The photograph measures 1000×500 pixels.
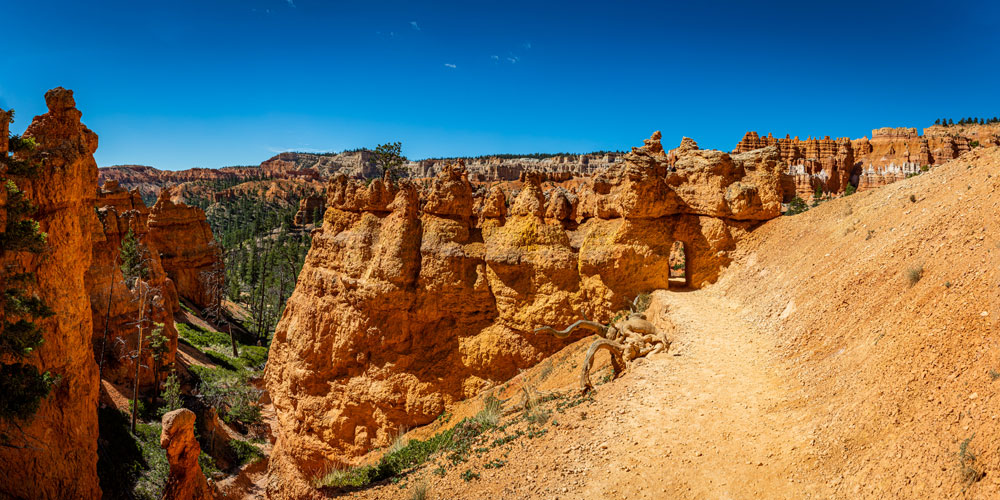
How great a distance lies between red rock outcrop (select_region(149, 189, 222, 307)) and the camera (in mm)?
40750

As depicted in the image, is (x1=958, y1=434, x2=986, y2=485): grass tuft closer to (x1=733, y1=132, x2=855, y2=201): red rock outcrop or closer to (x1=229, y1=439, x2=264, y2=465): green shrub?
(x1=229, y1=439, x2=264, y2=465): green shrub

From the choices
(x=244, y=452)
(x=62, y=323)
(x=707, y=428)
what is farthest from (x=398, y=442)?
(x=244, y=452)

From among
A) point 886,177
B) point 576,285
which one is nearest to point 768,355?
point 576,285

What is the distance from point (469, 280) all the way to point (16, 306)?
12358 mm

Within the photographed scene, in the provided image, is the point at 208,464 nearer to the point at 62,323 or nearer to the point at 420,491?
the point at 62,323

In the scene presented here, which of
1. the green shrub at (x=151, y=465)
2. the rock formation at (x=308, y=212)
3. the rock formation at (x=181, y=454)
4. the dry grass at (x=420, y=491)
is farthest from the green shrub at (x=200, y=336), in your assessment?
the rock formation at (x=308, y=212)

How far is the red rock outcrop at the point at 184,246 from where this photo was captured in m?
40.8

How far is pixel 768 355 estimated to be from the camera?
11.0 meters

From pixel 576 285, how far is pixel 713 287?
16.0 feet

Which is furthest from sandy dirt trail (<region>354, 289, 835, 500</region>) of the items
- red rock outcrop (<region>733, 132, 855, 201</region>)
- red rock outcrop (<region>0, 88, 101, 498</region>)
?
red rock outcrop (<region>733, 132, 855, 201</region>)

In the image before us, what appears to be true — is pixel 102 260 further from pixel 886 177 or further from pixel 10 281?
pixel 886 177

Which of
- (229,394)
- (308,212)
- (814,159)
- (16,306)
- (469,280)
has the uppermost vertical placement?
(814,159)

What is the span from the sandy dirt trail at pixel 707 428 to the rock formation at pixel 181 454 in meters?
8.85

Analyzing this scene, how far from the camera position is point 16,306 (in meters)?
7.96
